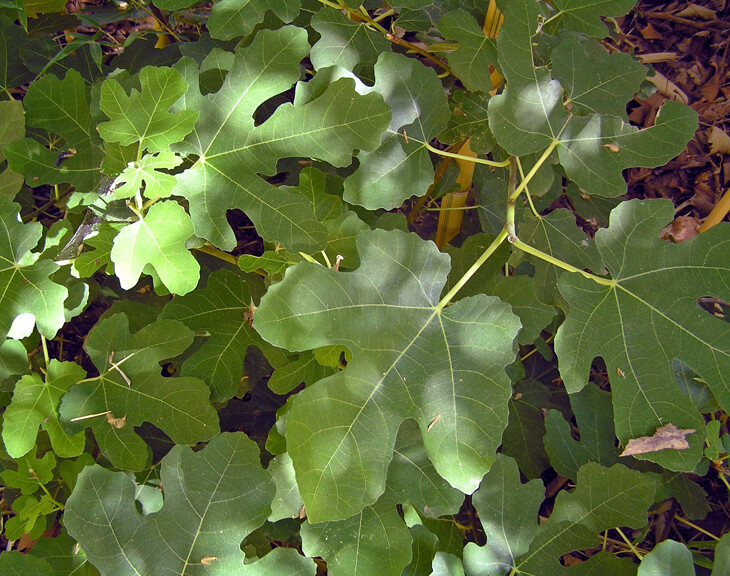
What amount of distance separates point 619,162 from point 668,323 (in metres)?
0.41

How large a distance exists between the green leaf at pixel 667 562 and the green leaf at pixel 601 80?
102cm

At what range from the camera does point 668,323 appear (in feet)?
4.35

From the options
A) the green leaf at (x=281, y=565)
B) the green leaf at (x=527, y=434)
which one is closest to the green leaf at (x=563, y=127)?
the green leaf at (x=527, y=434)

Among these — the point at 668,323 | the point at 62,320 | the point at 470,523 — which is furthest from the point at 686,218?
the point at 62,320

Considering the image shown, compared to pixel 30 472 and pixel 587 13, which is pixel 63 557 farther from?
pixel 587 13

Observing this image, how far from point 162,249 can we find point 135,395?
47 centimetres

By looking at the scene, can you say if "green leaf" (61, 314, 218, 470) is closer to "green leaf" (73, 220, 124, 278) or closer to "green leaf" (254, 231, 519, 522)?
"green leaf" (73, 220, 124, 278)

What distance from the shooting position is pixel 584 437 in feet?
5.72

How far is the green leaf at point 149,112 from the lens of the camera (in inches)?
47.8

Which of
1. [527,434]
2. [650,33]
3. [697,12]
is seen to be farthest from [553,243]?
[697,12]

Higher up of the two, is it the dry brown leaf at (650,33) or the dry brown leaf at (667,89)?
the dry brown leaf at (650,33)

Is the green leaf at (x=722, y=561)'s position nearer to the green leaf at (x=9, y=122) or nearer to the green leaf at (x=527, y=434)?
the green leaf at (x=527, y=434)

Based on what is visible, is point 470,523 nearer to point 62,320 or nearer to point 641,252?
point 641,252

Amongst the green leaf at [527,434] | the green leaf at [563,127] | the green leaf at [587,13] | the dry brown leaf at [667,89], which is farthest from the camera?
the dry brown leaf at [667,89]
